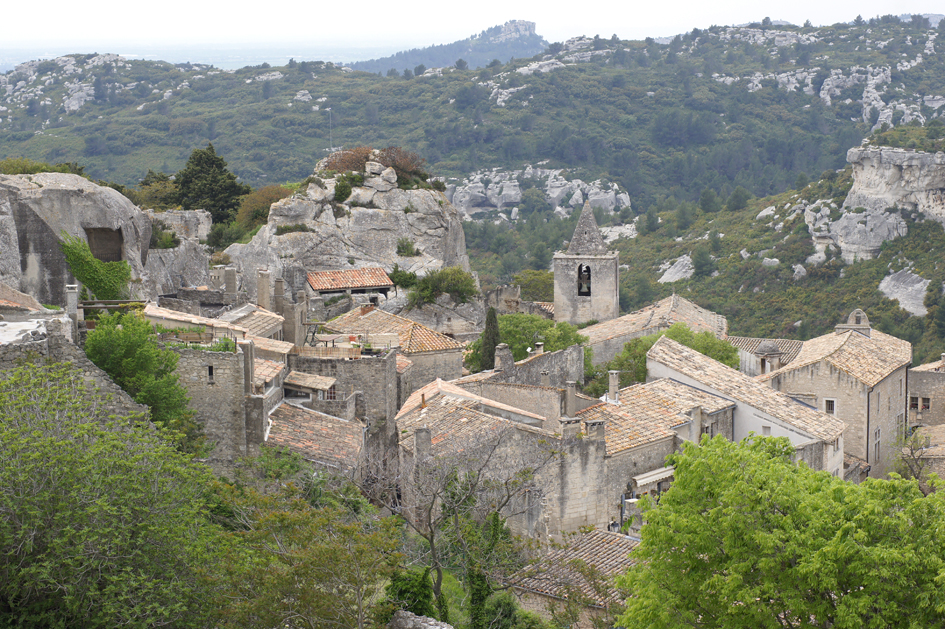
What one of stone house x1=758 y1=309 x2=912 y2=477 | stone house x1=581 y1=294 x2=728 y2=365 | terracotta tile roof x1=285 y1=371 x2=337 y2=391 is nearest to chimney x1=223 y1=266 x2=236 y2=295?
terracotta tile roof x1=285 y1=371 x2=337 y2=391

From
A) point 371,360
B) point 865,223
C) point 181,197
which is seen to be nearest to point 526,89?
point 865,223

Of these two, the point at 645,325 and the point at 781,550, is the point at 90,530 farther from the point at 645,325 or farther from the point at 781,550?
the point at 645,325

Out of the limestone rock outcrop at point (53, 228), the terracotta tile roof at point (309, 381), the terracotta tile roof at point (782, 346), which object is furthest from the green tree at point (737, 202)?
the terracotta tile roof at point (309, 381)

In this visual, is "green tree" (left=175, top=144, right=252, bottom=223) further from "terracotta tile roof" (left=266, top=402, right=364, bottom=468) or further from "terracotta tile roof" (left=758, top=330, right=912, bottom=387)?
"terracotta tile roof" (left=266, top=402, right=364, bottom=468)

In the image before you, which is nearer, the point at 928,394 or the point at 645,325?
the point at 928,394

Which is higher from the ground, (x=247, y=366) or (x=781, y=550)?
(x=247, y=366)

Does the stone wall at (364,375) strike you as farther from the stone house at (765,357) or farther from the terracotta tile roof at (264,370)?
the stone house at (765,357)

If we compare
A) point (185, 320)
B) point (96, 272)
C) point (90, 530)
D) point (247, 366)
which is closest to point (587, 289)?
point (96, 272)

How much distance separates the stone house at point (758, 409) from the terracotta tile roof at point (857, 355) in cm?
365

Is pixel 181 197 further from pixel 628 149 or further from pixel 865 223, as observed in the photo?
pixel 628 149

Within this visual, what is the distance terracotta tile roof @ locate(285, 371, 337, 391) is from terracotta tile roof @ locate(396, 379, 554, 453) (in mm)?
2223

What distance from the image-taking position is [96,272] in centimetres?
2962

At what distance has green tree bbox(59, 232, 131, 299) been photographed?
1158 inches

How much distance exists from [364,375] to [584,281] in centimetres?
2762
